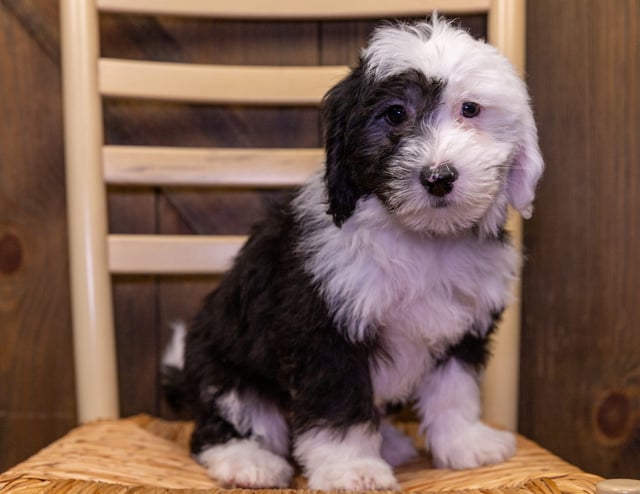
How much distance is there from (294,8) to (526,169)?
756 mm

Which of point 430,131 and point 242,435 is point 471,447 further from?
point 430,131

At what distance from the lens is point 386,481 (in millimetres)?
1253

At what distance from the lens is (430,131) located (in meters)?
1.17

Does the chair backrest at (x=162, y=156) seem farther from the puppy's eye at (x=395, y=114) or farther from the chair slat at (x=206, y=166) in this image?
the puppy's eye at (x=395, y=114)

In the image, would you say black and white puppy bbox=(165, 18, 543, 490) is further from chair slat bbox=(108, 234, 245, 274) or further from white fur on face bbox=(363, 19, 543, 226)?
chair slat bbox=(108, 234, 245, 274)

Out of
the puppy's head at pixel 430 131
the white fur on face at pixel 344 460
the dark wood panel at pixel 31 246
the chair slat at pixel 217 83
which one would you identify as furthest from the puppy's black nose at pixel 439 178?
the dark wood panel at pixel 31 246

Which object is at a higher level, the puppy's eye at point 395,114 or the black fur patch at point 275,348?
the puppy's eye at point 395,114

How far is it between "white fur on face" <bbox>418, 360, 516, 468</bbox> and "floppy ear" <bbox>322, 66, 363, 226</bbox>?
392mm

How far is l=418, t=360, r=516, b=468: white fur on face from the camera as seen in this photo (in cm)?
139

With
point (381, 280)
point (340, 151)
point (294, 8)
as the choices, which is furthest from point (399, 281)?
point (294, 8)

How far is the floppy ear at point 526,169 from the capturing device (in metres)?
1.27

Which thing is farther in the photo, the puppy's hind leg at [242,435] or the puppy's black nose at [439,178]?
the puppy's hind leg at [242,435]

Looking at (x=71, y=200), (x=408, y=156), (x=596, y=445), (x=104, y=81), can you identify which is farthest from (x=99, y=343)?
(x=596, y=445)

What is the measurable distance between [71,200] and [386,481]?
37.0 inches
